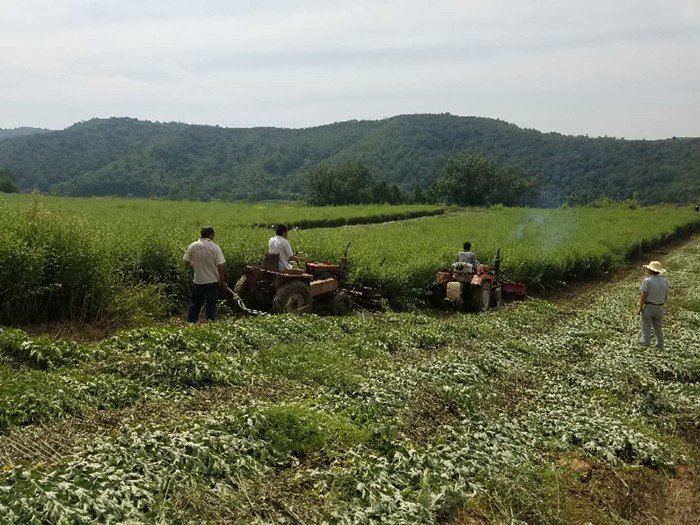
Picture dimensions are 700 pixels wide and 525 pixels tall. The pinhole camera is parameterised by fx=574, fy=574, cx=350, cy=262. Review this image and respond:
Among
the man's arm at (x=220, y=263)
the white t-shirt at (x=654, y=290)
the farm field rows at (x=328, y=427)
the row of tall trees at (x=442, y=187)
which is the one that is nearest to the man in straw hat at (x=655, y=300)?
the white t-shirt at (x=654, y=290)

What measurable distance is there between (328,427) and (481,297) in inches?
368

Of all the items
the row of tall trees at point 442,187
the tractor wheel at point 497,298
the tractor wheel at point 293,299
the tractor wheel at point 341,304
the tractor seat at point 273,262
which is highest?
the row of tall trees at point 442,187

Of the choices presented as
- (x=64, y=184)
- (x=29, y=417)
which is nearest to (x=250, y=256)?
(x=29, y=417)

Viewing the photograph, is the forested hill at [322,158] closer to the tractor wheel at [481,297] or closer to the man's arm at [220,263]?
the tractor wheel at [481,297]

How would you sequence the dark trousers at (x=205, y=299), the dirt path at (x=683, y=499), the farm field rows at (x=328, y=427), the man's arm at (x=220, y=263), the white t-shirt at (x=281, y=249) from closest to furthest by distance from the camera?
the farm field rows at (x=328, y=427) < the dirt path at (x=683, y=499) < the man's arm at (x=220, y=263) < the dark trousers at (x=205, y=299) < the white t-shirt at (x=281, y=249)

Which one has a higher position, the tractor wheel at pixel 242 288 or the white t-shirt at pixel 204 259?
the white t-shirt at pixel 204 259

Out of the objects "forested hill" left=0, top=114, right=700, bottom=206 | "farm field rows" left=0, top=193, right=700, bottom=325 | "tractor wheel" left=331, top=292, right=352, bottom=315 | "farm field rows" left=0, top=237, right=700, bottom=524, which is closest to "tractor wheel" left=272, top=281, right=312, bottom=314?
"tractor wheel" left=331, top=292, right=352, bottom=315

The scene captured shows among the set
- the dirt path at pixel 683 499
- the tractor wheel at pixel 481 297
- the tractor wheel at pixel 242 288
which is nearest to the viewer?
the dirt path at pixel 683 499

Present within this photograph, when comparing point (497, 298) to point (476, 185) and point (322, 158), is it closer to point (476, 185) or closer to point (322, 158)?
point (476, 185)

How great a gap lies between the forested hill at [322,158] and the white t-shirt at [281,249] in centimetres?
7665

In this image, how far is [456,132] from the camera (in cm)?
12962

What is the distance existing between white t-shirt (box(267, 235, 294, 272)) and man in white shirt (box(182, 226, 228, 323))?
1390mm

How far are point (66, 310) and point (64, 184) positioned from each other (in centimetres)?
9114

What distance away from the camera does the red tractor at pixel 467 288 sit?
14273 millimetres
